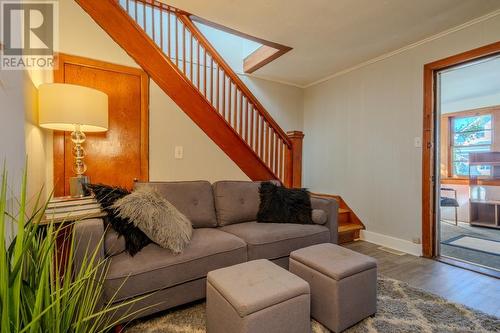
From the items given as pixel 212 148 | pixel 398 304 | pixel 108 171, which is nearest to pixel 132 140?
pixel 108 171

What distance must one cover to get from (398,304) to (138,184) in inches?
87.5

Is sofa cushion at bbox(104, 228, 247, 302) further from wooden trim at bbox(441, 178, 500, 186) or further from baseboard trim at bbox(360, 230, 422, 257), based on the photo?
wooden trim at bbox(441, 178, 500, 186)

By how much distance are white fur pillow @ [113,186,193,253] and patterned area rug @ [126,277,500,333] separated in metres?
0.44

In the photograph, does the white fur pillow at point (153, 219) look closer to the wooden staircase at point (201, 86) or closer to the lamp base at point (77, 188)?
the lamp base at point (77, 188)

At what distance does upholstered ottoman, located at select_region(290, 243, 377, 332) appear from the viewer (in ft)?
4.88

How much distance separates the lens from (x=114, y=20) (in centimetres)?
232

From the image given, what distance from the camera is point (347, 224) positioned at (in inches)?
138

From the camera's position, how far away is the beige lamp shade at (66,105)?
1739mm

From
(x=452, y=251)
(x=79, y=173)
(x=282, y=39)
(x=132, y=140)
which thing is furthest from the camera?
(x=452, y=251)

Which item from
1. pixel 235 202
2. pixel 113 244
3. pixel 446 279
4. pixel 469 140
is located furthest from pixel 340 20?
pixel 469 140

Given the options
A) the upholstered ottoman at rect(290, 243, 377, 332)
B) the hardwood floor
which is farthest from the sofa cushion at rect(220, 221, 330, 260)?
the hardwood floor

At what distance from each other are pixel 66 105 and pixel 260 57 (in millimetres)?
2450

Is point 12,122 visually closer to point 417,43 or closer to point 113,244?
point 113,244

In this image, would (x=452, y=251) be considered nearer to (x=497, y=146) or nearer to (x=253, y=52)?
(x=497, y=146)
